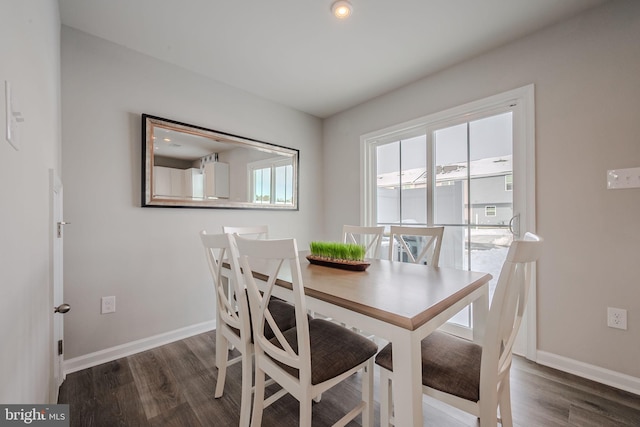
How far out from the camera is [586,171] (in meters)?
1.77

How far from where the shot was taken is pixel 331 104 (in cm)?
325

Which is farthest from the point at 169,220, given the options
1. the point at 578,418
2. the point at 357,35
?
the point at 578,418

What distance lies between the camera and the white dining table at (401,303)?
2.68 feet

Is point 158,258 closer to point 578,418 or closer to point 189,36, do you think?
point 189,36

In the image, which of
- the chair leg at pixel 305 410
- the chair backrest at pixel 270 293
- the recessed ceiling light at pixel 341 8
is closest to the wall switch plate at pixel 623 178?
the recessed ceiling light at pixel 341 8

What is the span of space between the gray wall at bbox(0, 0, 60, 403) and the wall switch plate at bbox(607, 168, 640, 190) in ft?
9.11

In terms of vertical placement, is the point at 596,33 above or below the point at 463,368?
above

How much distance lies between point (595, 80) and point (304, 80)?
224 cm

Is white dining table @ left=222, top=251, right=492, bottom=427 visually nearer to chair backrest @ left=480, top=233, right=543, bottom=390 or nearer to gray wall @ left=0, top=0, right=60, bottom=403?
chair backrest @ left=480, top=233, right=543, bottom=390

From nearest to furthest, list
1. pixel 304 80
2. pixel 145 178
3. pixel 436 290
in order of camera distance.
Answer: pixel 436 290 < pixel 145 178 < pixel 304 80

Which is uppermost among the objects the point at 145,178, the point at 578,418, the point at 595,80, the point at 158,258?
the point at 595,80

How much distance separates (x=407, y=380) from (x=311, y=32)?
2.24 metres

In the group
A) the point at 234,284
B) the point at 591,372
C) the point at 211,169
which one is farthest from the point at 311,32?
the point at 591,372

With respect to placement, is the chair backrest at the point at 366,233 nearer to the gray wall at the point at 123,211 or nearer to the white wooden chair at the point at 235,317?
the white wooden chair at the point at 235,317
